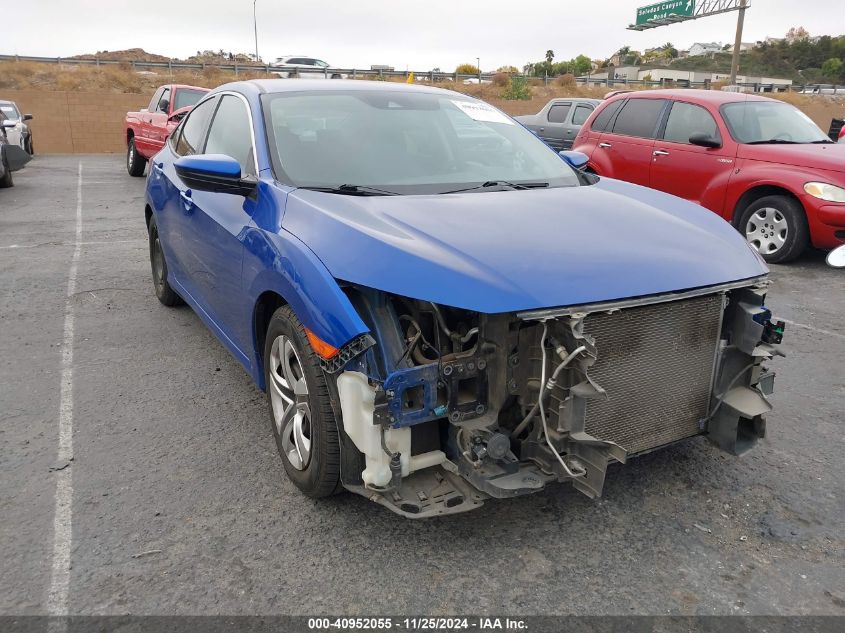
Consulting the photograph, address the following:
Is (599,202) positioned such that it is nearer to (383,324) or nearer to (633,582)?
(383,324)

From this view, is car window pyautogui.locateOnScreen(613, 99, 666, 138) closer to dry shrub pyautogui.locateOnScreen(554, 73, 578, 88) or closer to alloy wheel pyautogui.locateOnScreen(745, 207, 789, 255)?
alloy wheel pyautogui.locateOnScreen(745, 207, 789, 255)

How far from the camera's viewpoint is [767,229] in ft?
24.9

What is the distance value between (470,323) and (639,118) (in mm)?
7371

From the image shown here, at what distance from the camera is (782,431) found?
3686mm

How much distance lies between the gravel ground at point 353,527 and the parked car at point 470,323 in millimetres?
263

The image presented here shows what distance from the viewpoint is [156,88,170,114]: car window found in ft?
43.1

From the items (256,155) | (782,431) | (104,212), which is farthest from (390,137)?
(104,212)

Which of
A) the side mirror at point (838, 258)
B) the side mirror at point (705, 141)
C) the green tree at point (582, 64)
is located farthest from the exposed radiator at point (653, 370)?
the green tree at point (582, 64)

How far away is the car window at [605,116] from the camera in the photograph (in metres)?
9.41

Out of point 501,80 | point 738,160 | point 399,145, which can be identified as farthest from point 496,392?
point 501,80

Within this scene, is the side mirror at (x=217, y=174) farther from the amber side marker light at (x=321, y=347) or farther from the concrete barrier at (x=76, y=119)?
the concrete barrier at (x=76, y=119)

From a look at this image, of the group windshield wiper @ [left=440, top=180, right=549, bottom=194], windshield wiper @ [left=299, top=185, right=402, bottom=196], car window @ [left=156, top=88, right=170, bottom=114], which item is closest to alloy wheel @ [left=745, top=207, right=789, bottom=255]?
windshield wiper @ [left=440, top=180, right=549, bottom=194]

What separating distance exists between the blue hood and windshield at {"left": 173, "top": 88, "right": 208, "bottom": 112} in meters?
11.3

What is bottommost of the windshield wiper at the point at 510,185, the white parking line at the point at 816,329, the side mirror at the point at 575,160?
the white parking line at the point at 816,329
